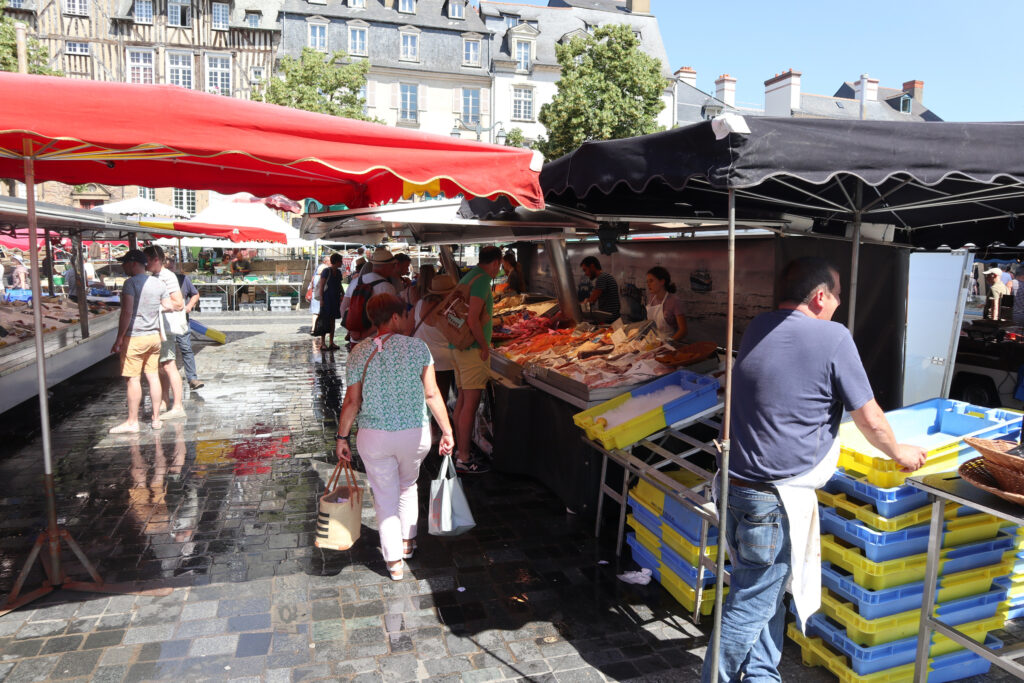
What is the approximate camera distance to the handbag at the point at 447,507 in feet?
13.7

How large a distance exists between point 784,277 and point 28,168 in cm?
407

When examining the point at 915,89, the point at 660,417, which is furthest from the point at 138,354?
the point at 915,89

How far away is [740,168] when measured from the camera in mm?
2484

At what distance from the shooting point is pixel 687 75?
4375 cm

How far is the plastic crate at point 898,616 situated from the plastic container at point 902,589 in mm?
24

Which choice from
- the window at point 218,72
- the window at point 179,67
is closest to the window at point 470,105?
the window at point 218,72

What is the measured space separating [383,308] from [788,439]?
2300 mm

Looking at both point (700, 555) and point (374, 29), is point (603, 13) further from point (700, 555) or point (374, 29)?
point (700, 555)

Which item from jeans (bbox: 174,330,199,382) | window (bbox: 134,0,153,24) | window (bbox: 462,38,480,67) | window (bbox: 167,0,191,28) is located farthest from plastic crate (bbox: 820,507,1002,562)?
window (bbox: 134,0,153,24)

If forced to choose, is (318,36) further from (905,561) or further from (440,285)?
(905,561)

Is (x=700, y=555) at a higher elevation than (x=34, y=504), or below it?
higher

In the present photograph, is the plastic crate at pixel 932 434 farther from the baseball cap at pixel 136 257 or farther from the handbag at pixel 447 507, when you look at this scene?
the baseball cap at pixel 136 257

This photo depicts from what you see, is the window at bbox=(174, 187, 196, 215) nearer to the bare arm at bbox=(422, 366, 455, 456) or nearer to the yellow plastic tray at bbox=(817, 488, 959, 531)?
the bare arm at bbox=(422, 366, 455, 456)

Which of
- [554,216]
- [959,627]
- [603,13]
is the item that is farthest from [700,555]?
[603,13]
